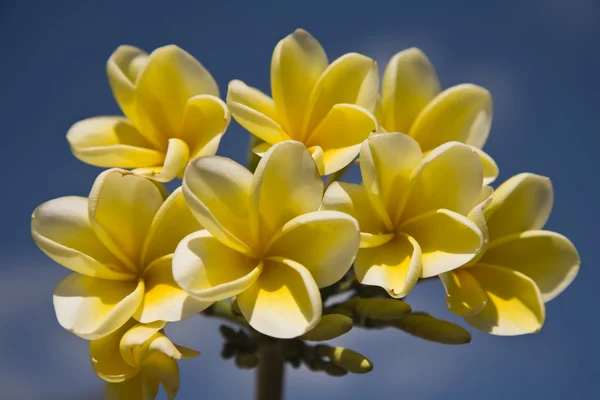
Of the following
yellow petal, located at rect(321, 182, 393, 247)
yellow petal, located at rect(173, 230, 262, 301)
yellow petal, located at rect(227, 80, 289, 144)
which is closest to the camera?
yellow petal, located at rect(173, 230, 262, 301)

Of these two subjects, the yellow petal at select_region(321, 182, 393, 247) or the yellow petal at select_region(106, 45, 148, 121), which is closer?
the yellow petal at select_region(321, 182, 393, 247)

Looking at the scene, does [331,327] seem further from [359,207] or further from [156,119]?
[156,119]

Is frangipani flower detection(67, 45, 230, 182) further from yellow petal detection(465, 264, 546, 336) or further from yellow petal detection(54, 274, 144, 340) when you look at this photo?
yellow petal detection(465, 264, 546, 336)

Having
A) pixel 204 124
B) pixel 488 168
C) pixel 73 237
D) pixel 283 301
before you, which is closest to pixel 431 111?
pixel 488 168

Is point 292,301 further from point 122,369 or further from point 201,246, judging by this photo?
point 122,369

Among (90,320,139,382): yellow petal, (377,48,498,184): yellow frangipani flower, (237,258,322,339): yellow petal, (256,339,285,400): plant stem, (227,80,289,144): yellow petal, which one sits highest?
(227,80,289,144): yellow petal

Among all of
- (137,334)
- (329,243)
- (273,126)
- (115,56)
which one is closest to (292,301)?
(329,243)

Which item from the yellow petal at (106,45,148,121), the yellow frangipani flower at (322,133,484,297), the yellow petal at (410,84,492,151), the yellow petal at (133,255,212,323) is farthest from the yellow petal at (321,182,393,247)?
the yellow petal at (106,45,148,121)
